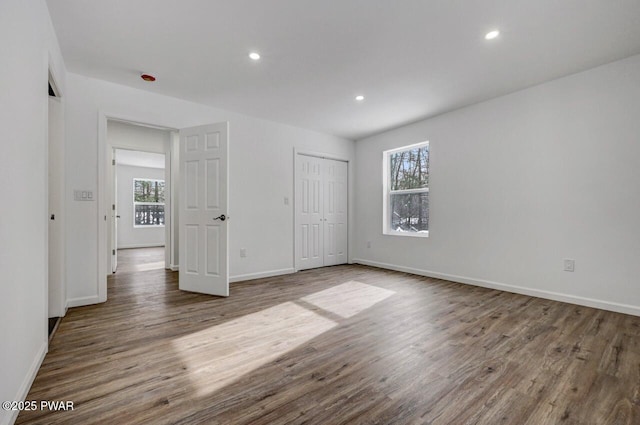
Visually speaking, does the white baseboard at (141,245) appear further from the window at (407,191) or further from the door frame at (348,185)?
the window at (407,191)

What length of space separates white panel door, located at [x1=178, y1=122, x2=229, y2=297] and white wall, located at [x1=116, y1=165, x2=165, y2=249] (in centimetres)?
591

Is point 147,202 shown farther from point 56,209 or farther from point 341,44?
point 341,44

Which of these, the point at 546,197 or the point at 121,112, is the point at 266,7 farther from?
the point at 546,197

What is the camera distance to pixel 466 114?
4059mm

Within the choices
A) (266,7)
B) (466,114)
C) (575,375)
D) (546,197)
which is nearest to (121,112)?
(266,7)

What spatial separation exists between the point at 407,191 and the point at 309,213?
1787 mm

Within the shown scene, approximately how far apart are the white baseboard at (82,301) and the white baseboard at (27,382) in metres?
1.25

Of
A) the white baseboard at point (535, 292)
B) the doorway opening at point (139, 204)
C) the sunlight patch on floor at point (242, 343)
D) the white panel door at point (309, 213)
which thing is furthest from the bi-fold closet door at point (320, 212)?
the doorway opening at point (139, 204)

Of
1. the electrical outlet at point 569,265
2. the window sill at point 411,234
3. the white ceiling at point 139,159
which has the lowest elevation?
the electrical outlet at point 569,265

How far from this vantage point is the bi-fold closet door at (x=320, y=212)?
5062mm

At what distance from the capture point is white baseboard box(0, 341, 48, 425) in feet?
4.21

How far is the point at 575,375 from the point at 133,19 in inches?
158

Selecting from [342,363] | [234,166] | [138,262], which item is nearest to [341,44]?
[234,166]

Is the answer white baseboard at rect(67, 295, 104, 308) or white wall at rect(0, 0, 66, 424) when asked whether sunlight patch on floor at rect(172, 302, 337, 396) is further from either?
white baseboard at rect(67, 295, 104, 308)
